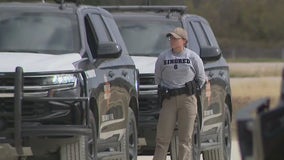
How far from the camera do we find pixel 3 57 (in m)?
10.7

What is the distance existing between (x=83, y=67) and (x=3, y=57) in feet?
2.55

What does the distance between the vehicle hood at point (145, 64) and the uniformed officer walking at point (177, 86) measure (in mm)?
1041

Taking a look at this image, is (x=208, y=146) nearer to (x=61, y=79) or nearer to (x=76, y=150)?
(x=76, y=150)

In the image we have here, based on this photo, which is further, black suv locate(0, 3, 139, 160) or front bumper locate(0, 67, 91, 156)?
black suv locate(0, 3, 139, 160)

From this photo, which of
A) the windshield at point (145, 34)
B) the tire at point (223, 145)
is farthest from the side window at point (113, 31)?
the tire at point (223, 145)

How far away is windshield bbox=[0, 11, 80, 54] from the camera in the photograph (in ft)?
36.9

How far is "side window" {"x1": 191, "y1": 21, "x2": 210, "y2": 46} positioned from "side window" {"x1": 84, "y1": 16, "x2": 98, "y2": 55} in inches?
114

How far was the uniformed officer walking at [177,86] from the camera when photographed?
1228 centimetres

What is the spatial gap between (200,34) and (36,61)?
4633mm

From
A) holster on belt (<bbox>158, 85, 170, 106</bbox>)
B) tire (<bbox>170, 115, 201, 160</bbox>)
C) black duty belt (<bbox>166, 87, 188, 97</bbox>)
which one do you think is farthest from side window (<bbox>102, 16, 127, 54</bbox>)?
tire (<bbox>170, 115, 201, 160</bbox>)

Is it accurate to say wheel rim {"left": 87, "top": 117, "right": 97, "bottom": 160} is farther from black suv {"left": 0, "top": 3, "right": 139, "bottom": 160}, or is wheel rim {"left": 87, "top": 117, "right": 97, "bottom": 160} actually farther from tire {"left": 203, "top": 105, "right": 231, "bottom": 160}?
tire {"left": 203, "top": 105, "right": 231, "bottom": 160}

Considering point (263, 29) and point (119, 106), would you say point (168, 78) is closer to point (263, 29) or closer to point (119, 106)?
point (119, 106)

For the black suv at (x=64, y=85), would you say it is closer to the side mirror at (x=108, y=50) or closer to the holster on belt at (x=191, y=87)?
the side mirror at (x=108, y=50)

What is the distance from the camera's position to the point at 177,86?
12312mm
